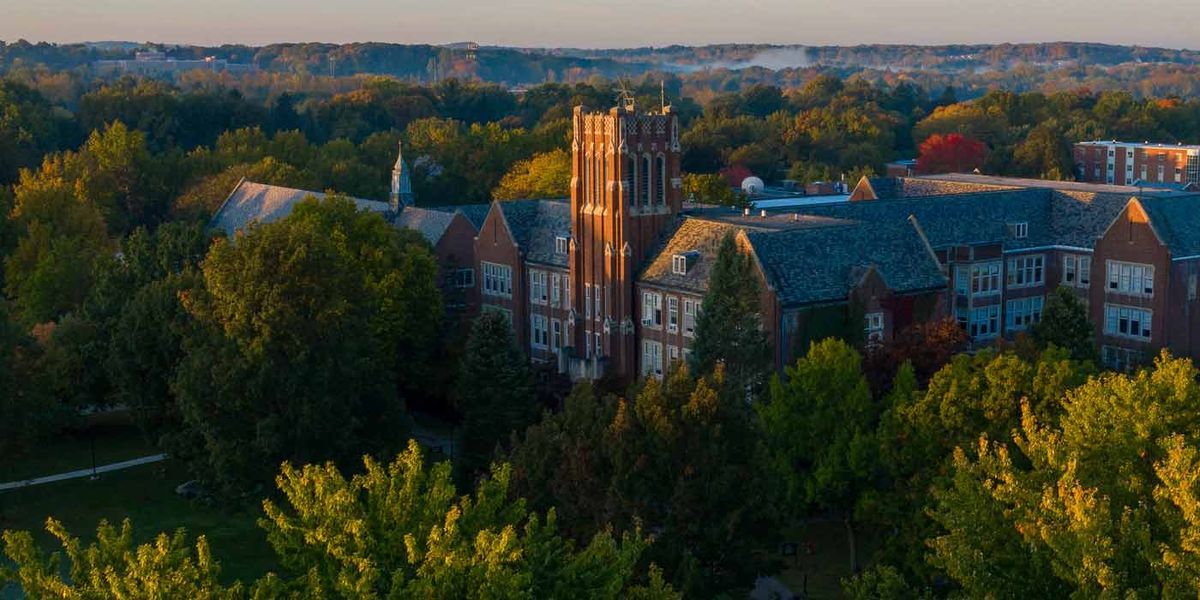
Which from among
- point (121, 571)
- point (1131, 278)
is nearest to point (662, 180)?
point (1131, 278)

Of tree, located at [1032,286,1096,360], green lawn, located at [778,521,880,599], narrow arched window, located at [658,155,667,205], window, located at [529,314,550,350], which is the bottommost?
green lawn, located at [778,521,880,599]

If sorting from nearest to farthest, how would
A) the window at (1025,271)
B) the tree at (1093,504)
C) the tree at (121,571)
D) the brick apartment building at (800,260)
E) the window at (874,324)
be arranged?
Result: the tree at (121,571) → the tree at (1093,504) → the window at (874,324) → the brick apartment building at (800,260) → the window at (1025,271)

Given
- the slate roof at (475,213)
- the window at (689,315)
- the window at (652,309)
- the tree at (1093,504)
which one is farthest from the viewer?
the slate roof at (475,213)

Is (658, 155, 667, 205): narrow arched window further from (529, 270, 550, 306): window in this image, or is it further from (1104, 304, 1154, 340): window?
(1104, 304, 1154, 340): window

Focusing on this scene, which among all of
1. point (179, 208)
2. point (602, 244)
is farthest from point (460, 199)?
point (602, 244)

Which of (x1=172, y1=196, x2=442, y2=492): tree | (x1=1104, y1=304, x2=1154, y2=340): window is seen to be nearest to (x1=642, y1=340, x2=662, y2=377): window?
(x1=172, y1=196, x2=442, y2=492): tree

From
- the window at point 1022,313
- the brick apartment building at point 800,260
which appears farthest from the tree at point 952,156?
the window at point 1022,313

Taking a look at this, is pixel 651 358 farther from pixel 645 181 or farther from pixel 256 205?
pixel 256 205

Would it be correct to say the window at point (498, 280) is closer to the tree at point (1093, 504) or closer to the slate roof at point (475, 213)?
the slate roof at point (475, 213)
